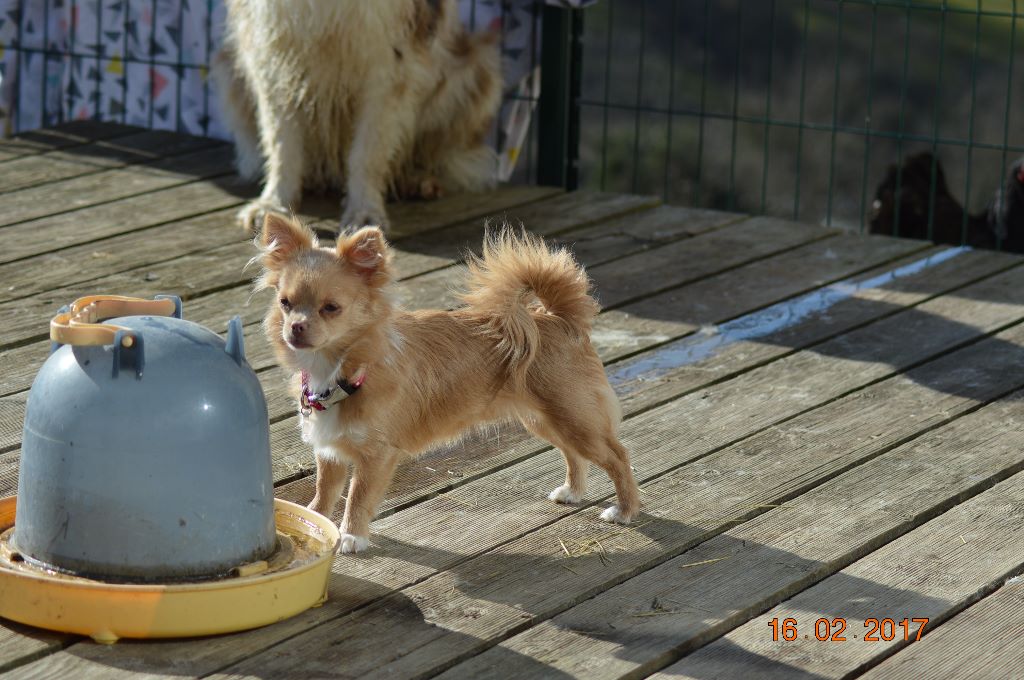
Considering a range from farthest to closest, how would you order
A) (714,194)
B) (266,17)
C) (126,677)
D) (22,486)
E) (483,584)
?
(714,194) < (266,17) < (483,584) < (22,486) < (126,677)

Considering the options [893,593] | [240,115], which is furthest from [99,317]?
[240,115]

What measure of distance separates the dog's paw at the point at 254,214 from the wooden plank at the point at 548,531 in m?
2.32

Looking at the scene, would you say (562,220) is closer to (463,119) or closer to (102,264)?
(463,119)

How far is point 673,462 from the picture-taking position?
3832 millimetres

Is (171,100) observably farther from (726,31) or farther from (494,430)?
(726,31)

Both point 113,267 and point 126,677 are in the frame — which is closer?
point 126,677

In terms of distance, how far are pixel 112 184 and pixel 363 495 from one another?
12.0ft

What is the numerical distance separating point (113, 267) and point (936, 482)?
3146 millimetres

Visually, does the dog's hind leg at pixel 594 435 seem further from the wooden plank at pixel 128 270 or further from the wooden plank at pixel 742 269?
the wooden plank at pixel 128 270

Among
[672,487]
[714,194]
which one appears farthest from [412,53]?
[714,194]

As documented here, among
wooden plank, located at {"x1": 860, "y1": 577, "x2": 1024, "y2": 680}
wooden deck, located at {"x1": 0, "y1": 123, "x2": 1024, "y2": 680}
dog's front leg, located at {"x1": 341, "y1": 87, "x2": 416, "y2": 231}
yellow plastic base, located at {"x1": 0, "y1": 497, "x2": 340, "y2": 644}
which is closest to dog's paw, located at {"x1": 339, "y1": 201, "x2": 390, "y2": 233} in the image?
dog's front leg, located at {"x1": 341, "y1": 87, "x2": 416, "y2": 231}

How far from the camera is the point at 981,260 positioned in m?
5.83

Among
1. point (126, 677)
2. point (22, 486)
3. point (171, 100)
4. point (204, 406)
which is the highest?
point (171, 100)

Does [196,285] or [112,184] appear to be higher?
[112,184]
